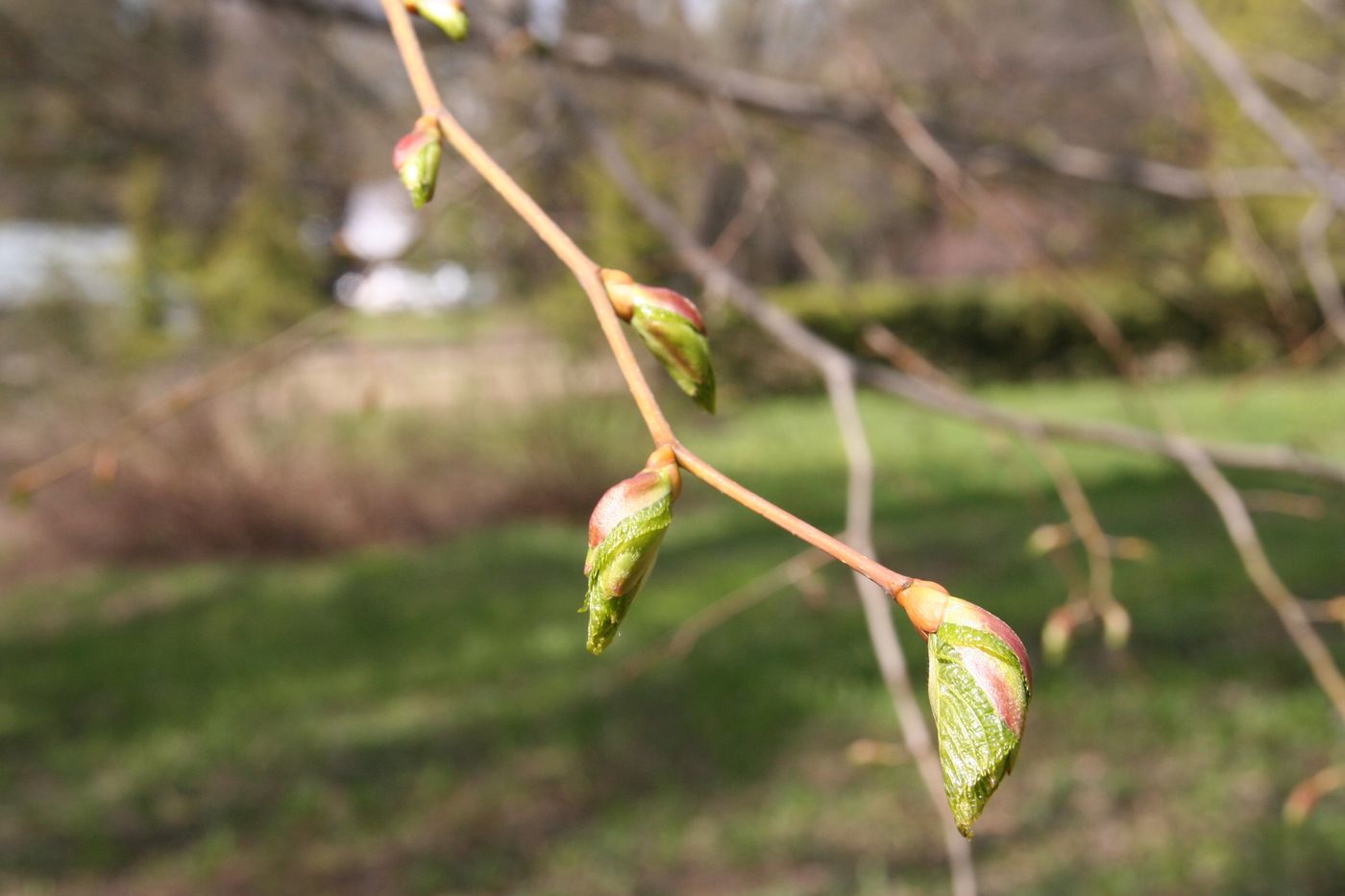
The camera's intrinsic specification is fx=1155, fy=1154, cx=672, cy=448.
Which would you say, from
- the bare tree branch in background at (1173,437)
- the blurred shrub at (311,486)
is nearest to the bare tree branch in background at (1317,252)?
the bare tree branch in background at (1173,437)

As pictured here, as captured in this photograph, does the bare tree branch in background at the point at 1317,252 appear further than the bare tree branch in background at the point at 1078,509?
Yes

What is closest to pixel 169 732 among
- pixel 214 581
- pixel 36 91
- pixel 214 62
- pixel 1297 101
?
pixel 214 581

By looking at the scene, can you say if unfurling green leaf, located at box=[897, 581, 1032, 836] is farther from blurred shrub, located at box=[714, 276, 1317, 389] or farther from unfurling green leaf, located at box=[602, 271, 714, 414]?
blurred shrub, located at box=[714, 276, 1317, 389]

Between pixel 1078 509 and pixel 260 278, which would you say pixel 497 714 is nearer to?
pixel 1078 509

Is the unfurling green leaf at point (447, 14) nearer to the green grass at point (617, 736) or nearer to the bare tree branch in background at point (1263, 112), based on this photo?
the bare tree branch in background at point (1263, 112)

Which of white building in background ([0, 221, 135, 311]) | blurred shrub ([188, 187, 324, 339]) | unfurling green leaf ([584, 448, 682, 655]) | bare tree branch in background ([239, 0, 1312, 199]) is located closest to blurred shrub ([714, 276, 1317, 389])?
blurred shrub ([188, 187, 324, 339])

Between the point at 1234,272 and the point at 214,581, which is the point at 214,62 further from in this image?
the point at 1234,272
